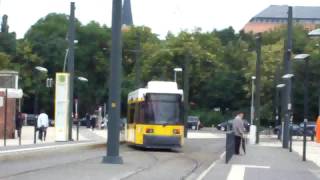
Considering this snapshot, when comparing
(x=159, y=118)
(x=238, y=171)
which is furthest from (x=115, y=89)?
(x=159, y=118)

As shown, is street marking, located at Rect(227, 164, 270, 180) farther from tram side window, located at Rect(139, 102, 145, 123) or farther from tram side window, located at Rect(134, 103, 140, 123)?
tram side window, located at Rect(134, 103, 140, 123)

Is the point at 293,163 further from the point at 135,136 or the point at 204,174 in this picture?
the point at 135,136

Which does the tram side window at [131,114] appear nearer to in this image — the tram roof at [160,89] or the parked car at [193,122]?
the tram roof at [160,89]

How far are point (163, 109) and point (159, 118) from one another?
1.69ft

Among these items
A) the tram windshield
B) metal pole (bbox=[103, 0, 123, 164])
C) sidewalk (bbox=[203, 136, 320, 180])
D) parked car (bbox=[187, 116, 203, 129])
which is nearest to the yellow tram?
the tram windshield

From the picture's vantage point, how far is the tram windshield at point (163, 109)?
123 ft

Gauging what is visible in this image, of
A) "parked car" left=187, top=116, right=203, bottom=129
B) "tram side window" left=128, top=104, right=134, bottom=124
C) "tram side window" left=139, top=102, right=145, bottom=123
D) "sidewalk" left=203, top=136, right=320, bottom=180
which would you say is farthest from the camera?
"parked car" left=187, top=116, right=203, bottom=129

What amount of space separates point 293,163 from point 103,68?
8396 cm

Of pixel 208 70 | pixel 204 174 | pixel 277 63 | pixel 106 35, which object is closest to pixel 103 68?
pixel 106 35

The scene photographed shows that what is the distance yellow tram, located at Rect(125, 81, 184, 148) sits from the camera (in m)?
37.3

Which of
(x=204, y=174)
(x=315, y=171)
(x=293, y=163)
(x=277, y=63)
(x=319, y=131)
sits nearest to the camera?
(x=204, y=174)

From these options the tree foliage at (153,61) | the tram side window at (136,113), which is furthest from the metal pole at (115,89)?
the tree foliage at (153,61)

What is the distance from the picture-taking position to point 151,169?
77.5ft

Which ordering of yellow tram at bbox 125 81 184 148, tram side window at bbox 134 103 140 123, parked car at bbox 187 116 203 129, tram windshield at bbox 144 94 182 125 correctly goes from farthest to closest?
parked car at bbox 187 116 203 129 → tram side window at bbox 134 103 140 123 → tram windshield at bbox 144 94 182 125 → yellow tram at bbox 125 81 184 148
